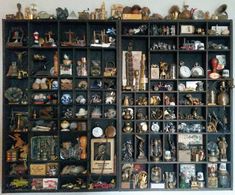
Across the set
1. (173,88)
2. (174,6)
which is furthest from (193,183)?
(174,6)

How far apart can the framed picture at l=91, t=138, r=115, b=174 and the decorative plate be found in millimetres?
796

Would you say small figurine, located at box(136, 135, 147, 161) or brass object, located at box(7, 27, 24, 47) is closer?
brass object, located at box(7, 27, 24, 47)

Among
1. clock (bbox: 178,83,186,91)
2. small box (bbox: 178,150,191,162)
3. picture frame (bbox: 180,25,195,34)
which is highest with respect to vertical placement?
picture frame (bbox: 180,25,195,34)

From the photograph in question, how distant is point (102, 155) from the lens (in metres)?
2.77

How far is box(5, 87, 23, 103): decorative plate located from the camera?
2.69 m

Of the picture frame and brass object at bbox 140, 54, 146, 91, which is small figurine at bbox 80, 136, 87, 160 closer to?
brass object at bbox 140, 54, 146, 91

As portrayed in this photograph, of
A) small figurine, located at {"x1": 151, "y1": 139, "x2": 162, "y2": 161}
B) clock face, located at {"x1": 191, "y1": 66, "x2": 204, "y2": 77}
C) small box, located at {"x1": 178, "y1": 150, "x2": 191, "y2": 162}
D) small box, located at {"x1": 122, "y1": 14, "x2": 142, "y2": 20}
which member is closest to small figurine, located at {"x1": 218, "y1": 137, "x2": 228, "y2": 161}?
small box, located at {"x1": 178, "y1": 150, "x2": 191, "y2": 162}

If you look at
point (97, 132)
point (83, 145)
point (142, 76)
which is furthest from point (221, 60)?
point (83, 145)

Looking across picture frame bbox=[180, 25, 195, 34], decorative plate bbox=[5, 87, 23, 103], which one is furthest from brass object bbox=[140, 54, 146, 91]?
decorative plate bbox=[5, 87, 23, 103]

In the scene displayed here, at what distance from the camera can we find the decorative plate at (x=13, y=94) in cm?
269

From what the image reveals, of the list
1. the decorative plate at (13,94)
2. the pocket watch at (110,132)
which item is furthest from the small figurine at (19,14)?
the pocket watch at (110,132)

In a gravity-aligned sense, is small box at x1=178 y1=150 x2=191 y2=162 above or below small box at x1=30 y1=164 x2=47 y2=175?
above

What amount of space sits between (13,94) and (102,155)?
100 centimetres

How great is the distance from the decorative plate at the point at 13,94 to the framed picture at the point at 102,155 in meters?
0.80
